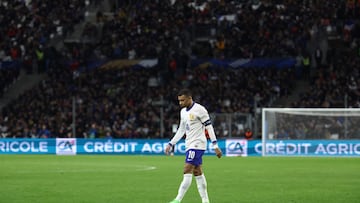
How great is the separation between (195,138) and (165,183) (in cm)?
642

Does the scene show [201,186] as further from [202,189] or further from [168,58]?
[168,58]

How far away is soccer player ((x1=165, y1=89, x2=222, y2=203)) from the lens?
14992 mm

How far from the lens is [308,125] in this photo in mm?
39219

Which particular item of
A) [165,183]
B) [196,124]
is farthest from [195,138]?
[165,183]

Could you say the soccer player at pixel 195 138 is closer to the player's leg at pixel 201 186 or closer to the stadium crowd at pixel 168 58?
the player's leg at pixel 201 186

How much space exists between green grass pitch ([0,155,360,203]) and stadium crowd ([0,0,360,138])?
1319 centimetres

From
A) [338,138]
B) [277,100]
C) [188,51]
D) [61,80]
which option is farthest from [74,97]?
[338,138]

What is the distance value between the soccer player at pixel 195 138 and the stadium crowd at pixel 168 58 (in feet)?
88.5

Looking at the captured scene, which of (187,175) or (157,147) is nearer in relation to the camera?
(187,175)

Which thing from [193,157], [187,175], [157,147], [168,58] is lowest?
[157,147]

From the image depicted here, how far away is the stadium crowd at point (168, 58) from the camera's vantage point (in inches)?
1743

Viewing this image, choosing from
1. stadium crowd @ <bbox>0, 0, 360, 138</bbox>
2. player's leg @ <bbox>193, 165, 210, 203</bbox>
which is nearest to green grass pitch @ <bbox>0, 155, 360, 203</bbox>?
player's leg @ <bbox>193, 165, 210, 203</bbox>

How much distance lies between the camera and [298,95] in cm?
4500

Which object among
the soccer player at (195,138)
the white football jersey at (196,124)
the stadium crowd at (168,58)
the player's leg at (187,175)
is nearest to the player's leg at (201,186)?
the soccer player at (195,138)
